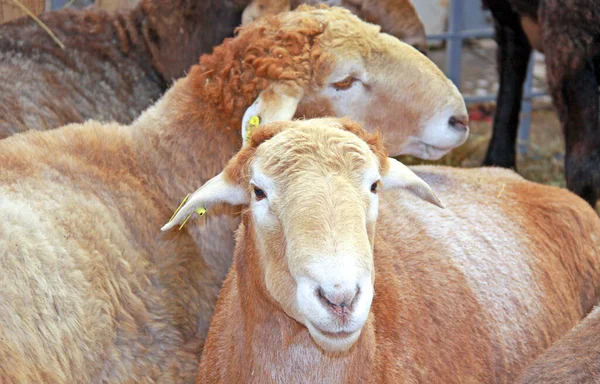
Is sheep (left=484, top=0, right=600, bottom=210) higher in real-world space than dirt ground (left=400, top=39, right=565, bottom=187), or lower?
higher

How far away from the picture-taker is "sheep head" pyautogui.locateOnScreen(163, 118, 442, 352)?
90.6 inches

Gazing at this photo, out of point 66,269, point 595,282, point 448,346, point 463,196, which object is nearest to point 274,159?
point 66,269

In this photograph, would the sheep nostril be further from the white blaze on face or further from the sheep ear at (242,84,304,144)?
the white blaze on face

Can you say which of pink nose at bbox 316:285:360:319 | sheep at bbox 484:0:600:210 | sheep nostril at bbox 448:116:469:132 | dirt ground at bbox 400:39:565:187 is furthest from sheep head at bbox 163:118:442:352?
dirt ground at bbox 400:39:565:187

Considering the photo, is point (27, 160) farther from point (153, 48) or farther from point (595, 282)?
point (595, 282)

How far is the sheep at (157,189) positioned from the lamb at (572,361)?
1.25m

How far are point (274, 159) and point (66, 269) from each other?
0.91 m

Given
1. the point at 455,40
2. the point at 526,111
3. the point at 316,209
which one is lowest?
the point at 526,111

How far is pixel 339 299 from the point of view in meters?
2.24

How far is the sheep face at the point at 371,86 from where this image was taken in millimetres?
3723

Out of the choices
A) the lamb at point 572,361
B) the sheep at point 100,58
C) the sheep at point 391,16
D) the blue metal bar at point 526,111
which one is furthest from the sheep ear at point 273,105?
the blue metal bar at point 526,111

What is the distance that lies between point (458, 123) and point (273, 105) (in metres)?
1.00

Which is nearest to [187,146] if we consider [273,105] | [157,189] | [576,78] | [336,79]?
[157,189]

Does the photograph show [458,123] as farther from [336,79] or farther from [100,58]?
[100,58]
